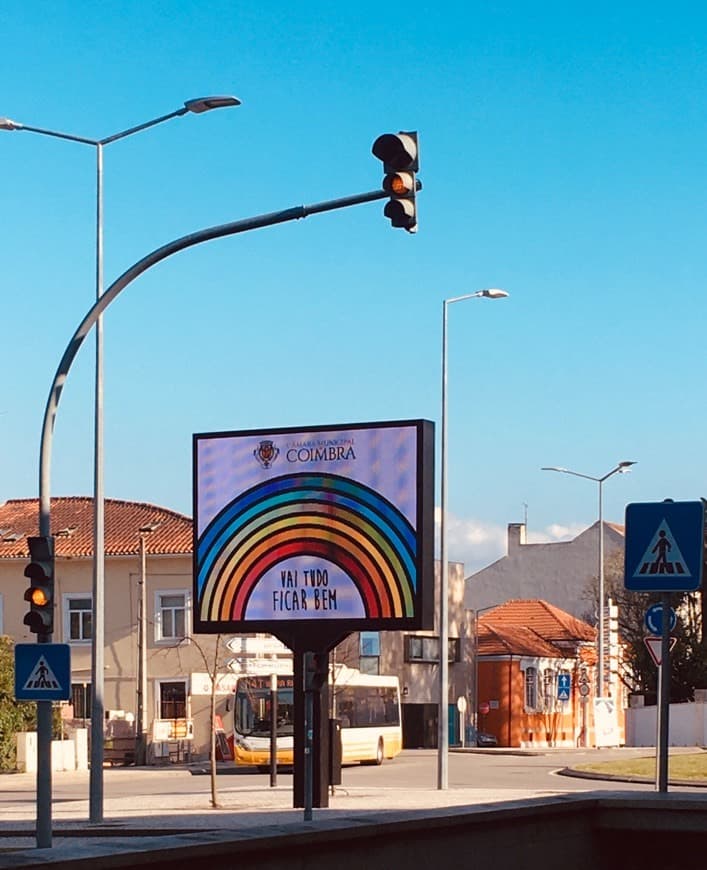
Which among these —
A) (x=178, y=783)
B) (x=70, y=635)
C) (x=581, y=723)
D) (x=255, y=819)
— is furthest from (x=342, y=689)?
(x=581, y=723)

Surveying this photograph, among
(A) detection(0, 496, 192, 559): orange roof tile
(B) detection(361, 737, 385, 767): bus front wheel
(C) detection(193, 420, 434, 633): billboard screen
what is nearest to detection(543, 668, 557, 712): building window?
(A) detection(0, 496, 192, 559): orange roof tile

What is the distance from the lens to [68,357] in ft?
64.1

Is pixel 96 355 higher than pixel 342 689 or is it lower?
higher

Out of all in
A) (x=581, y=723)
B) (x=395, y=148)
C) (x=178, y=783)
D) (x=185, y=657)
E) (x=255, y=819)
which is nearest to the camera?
(x=395, y=148)

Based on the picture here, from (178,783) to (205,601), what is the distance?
50.3 ft

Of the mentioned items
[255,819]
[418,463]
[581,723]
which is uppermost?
[418,463]

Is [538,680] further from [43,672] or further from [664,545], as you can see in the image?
[664,545]

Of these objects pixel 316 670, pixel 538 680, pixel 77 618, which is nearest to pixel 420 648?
pixel 538 680

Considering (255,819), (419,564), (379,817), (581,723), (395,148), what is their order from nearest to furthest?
1. (379,817)
2. (395,148)
3. (255,819)
4. (419,564)
5. (581,723)

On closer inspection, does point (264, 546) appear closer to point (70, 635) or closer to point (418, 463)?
point (418, 463)

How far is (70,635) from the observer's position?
2410 inches

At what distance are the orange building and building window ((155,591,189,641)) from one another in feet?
59.5

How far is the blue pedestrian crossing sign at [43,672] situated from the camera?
58.1 feet

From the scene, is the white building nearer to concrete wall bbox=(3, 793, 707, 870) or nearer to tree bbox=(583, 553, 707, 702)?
tree bbox=(583, 553, 707, 702)
